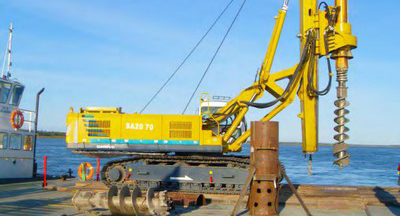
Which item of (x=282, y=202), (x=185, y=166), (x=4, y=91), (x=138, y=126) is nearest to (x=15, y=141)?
(x=4, y=91)

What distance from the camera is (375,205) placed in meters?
14.1

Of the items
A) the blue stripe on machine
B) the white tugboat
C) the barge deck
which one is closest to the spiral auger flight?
the barge deck

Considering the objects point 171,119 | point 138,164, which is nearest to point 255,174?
point 171,119

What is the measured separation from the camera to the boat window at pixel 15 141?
72.3 ft

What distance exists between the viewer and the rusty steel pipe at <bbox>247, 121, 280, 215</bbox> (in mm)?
10391

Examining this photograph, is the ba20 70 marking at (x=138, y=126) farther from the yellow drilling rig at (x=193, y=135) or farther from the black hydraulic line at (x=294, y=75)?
the black hydraulic line at (x=294, y=75)

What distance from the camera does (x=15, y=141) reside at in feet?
73.0

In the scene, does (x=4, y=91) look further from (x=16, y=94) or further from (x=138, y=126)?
(x=138, y=126)

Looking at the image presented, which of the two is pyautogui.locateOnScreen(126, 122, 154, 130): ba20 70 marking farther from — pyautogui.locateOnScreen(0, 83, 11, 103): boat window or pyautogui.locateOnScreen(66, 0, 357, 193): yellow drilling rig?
Result: pyautogui.locateOnScreen(0, 83, 11, 103): boat window

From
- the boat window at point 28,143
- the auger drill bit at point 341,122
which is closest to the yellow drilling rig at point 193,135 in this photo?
the auger drill bit at point 341,122

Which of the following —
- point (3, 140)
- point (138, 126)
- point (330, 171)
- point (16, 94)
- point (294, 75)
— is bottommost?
point (330, 171)

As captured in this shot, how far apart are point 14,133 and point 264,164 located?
1591 centimetres

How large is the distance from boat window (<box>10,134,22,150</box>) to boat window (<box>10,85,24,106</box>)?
1.69 m

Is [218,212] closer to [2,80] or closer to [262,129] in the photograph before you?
[262,129]
